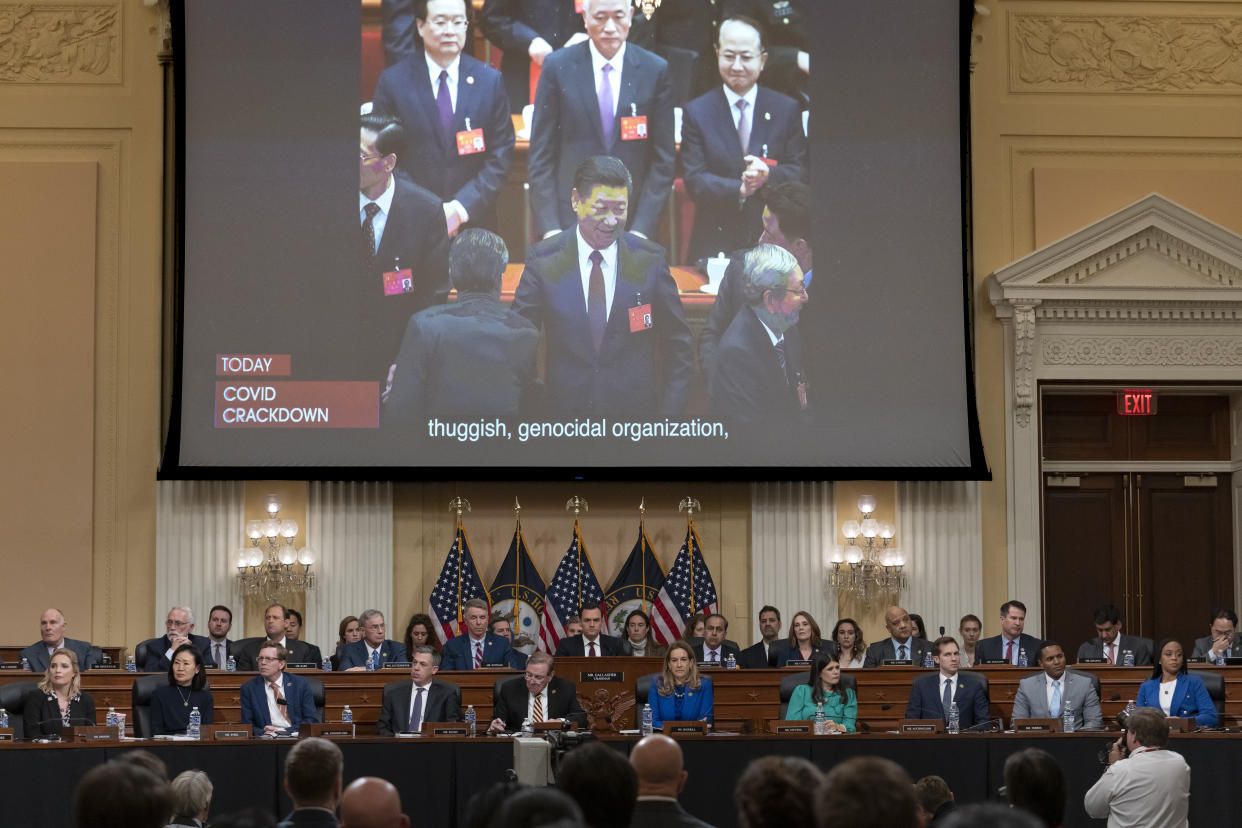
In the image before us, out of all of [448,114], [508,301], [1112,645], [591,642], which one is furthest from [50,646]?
[1112,645]

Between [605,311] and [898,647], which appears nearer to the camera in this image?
[898,647]

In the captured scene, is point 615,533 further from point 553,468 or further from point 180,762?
point 180,762

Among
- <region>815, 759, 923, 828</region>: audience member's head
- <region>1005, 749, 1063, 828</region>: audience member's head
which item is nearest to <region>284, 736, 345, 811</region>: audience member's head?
<region>815, 759, 923, 828</region>: audience member's head

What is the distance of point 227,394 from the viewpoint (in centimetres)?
1335

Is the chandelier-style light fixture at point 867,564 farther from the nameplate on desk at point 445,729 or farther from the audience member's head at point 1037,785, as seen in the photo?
the audience member's head at point 1037,785

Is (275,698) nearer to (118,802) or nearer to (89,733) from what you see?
(89,733)

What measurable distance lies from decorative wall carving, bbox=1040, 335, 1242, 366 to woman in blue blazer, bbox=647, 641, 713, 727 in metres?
5.65

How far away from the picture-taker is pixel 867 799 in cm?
296

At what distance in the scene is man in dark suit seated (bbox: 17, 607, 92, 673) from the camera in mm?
11391

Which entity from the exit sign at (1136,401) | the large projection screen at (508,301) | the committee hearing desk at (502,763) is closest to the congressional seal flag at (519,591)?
the large projection screen at (508,301)

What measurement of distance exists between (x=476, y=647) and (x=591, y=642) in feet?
2.81

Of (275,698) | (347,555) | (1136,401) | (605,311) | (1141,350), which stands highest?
(605,311)

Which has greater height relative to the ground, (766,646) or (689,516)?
(689,516)

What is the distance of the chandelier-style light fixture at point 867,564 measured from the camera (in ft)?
45.4
